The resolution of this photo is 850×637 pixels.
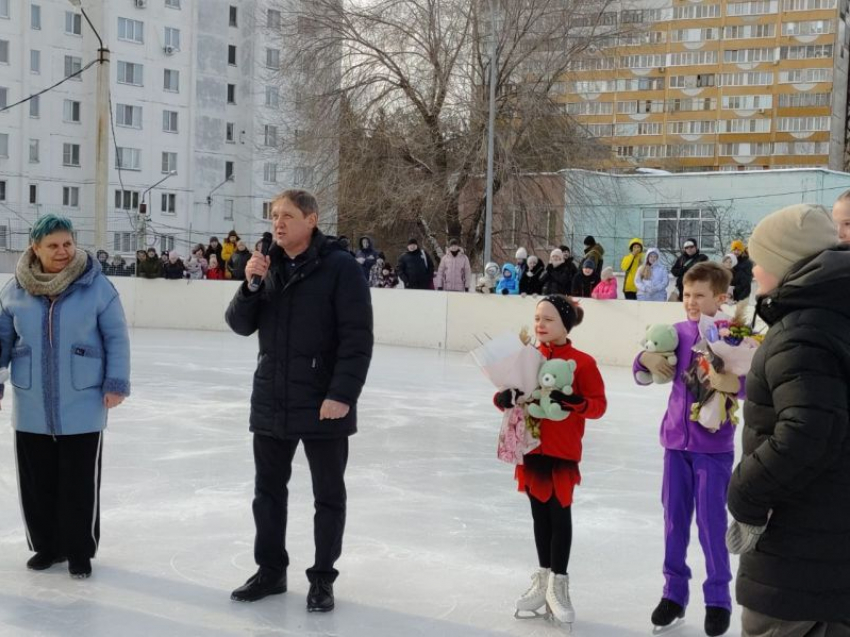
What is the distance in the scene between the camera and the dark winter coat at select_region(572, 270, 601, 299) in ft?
46.6

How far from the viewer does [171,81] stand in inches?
2014

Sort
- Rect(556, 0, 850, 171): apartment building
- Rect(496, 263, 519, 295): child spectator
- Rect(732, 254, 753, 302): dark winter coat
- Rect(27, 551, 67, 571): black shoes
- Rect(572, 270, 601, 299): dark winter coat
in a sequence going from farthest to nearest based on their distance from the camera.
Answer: Rect(556, 0, 850, 171): apartment building
Rect(496, 263, 519, 295): child spectator
Rect(572, 270, 601, 299): dark winter coat
Rect(732, 254, 753, 302): dark winter coat
Rect(27, 551, 67, 571): black shoes

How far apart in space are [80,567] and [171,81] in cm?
5001

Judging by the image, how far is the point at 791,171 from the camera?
1240 inches

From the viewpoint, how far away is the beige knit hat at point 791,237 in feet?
7.20

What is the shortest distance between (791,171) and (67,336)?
30.5m

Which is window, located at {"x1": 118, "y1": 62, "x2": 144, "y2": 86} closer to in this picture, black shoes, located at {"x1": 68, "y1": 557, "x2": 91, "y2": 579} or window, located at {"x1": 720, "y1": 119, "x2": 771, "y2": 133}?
window, located at {"x1": 720, "y1": 119, "x2": 771, "y2": 133}

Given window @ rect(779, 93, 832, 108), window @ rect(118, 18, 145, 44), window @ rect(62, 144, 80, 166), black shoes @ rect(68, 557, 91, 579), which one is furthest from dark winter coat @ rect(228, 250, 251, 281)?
window @ rect(779, 93, 832, 108)

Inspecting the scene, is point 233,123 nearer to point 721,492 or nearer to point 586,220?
point 586,220

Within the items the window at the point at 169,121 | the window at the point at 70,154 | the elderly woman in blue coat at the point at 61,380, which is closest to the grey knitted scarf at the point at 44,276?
the elderly woman in blue coat at the point at 61,380

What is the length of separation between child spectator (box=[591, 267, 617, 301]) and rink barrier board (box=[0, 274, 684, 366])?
0.28m

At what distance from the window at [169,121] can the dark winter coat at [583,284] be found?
132ft

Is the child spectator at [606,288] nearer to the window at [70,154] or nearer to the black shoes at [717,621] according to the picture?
the black shoes at [717,621]

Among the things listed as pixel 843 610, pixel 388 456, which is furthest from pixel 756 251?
pixel 388 456
